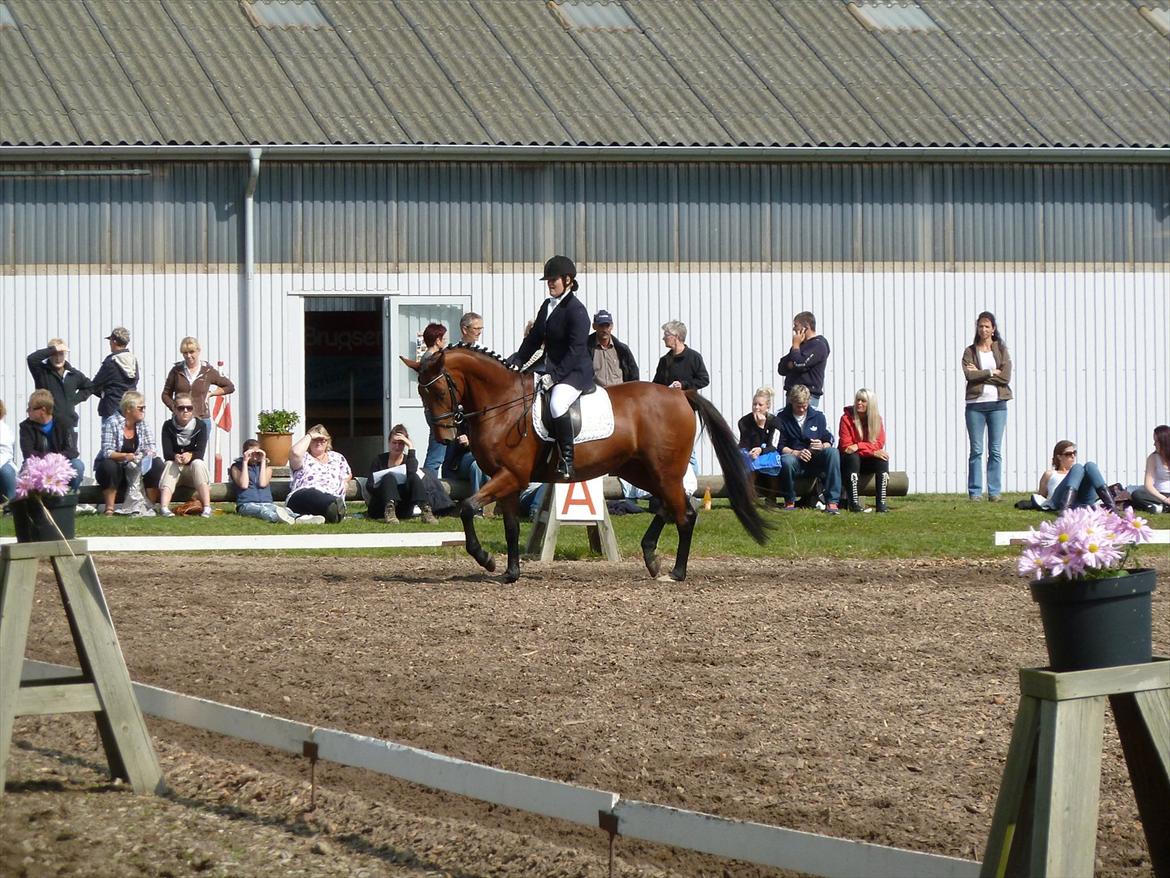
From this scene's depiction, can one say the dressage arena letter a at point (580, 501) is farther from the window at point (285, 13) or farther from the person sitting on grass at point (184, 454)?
the window at point (285, 13)

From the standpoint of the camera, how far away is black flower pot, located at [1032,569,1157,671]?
4484 mm

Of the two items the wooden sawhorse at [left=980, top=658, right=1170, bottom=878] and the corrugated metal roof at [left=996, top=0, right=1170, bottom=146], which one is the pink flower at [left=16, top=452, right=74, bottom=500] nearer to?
the wooden sawhorse at [left=980, top=658, right=1170, bottom=878]

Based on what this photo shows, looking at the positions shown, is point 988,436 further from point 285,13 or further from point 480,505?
point 285,13

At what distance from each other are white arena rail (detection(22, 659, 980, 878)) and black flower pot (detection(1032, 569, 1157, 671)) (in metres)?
0.66

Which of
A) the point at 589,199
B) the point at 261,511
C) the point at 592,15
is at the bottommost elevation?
the point at 261,511

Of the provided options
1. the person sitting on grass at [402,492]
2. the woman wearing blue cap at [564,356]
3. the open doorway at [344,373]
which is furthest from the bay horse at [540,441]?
the open doorway at [344,373]

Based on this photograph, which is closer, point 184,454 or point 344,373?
point 184,454

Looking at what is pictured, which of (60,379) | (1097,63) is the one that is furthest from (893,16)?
(60,379)

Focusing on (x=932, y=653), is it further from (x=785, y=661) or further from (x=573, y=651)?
(x=573, y=651)

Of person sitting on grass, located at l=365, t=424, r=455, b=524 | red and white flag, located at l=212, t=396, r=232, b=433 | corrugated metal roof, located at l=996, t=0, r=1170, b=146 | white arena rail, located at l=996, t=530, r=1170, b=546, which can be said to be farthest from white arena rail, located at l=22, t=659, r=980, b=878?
corrugated metal roof, located at l=996, t=0, r=1170, b=146

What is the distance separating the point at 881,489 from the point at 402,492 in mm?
4808

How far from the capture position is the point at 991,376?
18.2 metres

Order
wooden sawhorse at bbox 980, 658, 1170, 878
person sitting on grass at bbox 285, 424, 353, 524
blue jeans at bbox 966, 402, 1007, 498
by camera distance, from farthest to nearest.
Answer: blue jeans at bbox 966, 402, 1007, 498, person sitting on grass at bbox 285, 424, 353, 524, wooden sawhorse at bbox 980, 658, 1170, 878

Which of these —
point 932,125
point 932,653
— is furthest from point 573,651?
point 932,125
